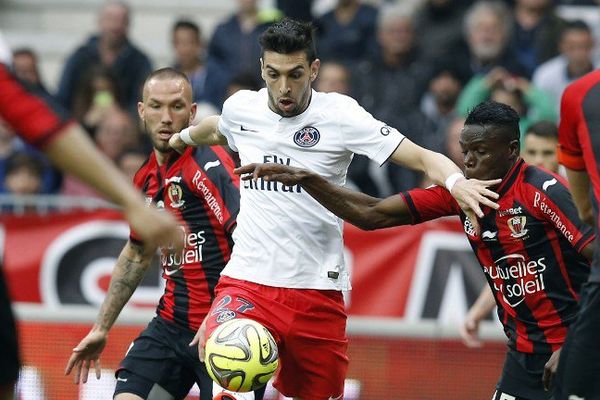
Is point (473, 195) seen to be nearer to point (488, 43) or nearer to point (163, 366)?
point (163, 366)

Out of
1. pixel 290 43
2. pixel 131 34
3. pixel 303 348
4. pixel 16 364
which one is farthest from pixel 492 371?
pixel 131 34

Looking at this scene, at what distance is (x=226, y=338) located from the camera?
A: 657cm

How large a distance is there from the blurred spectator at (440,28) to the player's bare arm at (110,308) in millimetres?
6381

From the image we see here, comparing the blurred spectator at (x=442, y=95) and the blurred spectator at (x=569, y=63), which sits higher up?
the blurred spectator at (x=569, y=63)

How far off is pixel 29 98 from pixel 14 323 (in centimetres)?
98

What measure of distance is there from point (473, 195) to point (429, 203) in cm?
48

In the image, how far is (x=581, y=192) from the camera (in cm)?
591

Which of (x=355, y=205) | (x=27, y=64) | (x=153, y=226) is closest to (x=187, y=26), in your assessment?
(x=27, y=64)

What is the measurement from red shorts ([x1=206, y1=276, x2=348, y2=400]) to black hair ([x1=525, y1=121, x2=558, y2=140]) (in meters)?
2.35

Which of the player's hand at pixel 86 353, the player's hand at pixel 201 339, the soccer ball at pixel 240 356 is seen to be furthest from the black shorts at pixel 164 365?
the soccer ball at pixel 240 356

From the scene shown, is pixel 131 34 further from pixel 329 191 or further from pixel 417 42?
pixel 329 191

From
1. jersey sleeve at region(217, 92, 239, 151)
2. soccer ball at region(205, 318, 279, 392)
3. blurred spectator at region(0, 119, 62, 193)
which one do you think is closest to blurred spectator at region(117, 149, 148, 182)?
blurred spectator at region(0, 119, 62, 193)

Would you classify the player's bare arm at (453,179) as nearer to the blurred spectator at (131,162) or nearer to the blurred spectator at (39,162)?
the blurred spectator at (131,162)

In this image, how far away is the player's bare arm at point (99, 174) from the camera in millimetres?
4332
